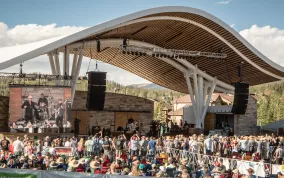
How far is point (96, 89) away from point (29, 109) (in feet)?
13.1

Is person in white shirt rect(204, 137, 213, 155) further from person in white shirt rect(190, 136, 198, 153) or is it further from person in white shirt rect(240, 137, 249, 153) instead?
person in white shirt rect(240, 137, 249, 153)

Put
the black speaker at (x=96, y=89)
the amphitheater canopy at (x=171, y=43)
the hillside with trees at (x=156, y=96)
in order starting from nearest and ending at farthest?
the amphitheater canopy at (x=171, y=43) < the black speaker at (x=96, y=89) < the hillside with trees at (x=156, y=96)

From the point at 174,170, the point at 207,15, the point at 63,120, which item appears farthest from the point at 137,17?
the point at 174,170

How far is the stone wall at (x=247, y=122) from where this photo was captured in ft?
137

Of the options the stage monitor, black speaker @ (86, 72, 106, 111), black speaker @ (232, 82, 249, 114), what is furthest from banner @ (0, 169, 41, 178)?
black speaker @ (232, 82, 249, 114)

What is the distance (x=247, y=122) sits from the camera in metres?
42.5

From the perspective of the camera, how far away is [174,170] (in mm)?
12961

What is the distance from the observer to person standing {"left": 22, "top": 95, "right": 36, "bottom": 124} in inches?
1062

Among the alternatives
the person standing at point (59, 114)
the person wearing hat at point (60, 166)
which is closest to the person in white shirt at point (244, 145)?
the person standing at point (59, 114)

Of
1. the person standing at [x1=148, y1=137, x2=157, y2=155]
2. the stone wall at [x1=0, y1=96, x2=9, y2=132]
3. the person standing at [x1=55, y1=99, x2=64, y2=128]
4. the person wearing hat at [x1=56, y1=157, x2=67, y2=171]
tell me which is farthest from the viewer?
the stone wall at [x1=0, y1=96, x2=9, y2=132]

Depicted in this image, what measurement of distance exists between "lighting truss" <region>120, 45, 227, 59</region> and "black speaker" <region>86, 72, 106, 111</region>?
4.55m

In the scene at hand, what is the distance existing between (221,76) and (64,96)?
17866 millimetres

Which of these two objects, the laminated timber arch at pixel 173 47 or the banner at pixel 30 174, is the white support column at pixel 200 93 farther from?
the banner at pixel 30 174

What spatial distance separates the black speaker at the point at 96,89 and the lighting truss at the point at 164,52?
14.9 ft
